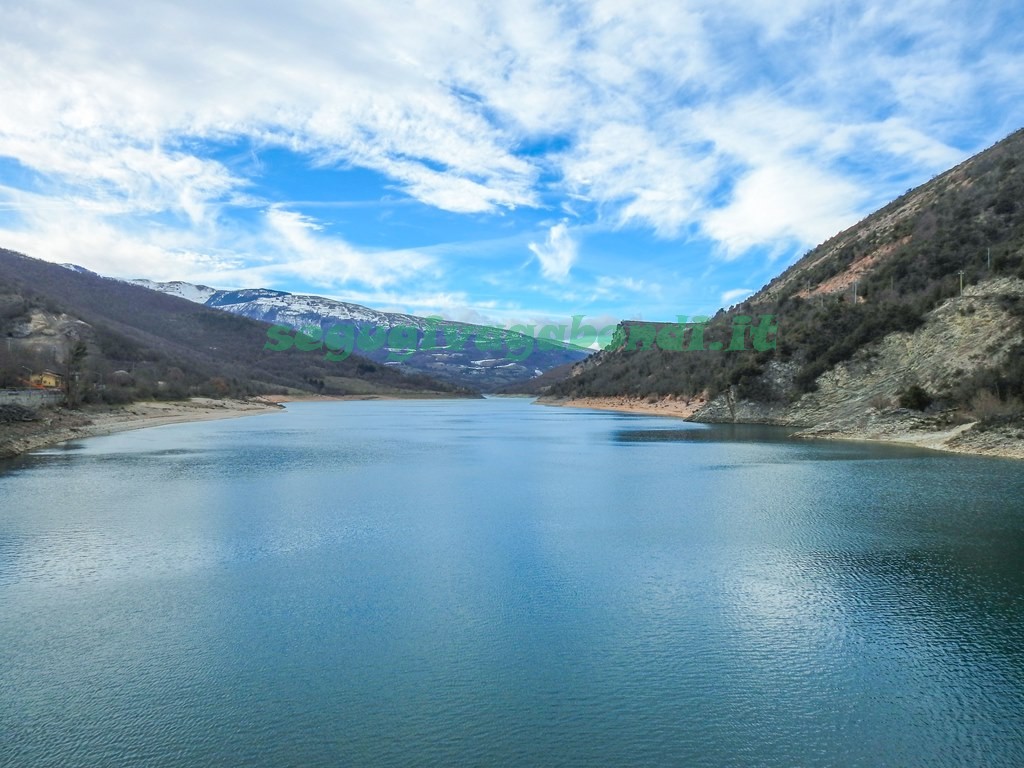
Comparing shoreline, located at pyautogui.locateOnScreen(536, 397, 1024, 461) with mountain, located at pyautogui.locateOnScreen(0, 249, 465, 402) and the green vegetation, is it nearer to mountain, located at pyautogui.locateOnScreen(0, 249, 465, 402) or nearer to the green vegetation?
the green vegetation

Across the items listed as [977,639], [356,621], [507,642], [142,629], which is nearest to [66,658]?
[142,629]

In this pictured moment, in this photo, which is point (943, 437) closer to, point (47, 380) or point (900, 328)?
point (900, 328)

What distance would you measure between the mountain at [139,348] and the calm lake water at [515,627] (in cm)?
5271

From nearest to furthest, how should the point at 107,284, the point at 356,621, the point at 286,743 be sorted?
the point at 286,743 < the point at 356,621 < the point at 107,284

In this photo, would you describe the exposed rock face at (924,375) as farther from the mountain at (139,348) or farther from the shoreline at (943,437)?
the mountain at (139,348)

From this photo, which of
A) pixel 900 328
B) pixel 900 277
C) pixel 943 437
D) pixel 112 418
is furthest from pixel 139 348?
pixel 943 437

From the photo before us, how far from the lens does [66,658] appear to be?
9672 mm

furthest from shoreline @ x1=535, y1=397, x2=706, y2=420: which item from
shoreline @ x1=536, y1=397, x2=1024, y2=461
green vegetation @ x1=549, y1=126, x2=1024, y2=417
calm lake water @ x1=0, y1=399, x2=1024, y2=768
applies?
calm lake water @ x1=0, y1=399, x2=1024, y2=768

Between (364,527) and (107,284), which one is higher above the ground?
(107,284)

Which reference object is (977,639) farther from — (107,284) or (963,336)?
(107,284)

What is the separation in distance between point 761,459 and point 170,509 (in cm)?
2555

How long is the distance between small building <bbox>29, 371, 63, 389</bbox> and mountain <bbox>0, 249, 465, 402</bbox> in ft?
3.15

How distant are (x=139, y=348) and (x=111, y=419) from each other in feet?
161

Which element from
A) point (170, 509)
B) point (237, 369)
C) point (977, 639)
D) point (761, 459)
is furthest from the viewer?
point (237, 369)
